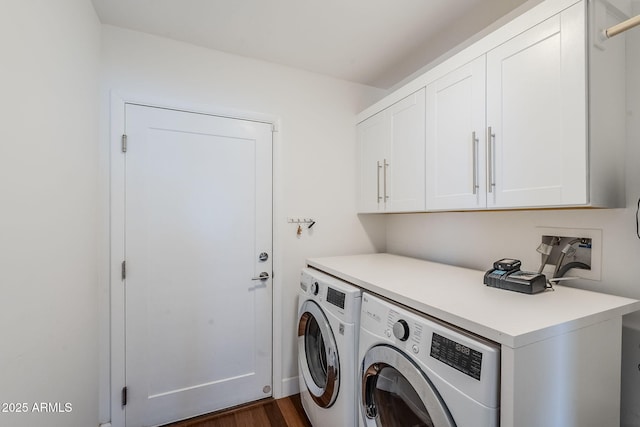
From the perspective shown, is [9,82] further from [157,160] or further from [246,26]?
[246,26]

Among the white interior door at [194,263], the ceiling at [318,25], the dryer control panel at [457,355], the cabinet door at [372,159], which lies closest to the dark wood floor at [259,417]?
the white interior door at [194,263]

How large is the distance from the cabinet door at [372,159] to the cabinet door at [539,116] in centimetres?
82

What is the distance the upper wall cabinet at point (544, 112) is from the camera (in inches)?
38.2

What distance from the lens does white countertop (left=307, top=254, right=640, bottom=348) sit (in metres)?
0.77

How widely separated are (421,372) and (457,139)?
1099 mm

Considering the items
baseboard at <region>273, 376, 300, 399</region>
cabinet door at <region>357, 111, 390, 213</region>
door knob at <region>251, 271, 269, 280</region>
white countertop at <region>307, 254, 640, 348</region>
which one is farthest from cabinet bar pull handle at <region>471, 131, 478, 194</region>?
baseboard at <region>273, 376, 300, 399</region>

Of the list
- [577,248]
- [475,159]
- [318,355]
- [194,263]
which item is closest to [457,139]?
[475,159]

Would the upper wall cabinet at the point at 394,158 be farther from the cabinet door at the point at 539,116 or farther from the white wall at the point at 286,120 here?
the cabinet door at the point at 539,116

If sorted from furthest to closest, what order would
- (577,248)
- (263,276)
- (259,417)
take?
(263,276)
(259,417)
(577,248)

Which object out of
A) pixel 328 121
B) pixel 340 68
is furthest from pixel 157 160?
pixel 340 68

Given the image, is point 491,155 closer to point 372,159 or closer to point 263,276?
point 372,159

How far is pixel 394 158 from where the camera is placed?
1.89 m

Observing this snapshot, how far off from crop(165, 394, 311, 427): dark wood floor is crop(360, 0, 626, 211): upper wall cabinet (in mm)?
1705

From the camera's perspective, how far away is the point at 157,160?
5.75 ft
